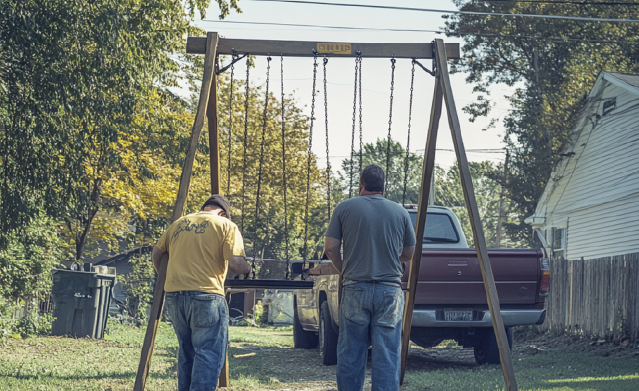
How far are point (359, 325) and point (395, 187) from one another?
73.5 meters

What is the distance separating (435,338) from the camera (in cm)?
1059

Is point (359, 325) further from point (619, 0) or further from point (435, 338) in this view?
point (619, 0)

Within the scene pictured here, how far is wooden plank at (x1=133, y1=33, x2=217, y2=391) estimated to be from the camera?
6.50m

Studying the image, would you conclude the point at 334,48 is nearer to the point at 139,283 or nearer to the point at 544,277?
the point at 544,277

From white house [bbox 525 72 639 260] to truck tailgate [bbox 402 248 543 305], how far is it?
35.6 ft

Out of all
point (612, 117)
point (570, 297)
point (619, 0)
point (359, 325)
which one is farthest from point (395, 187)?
point (359, 325)

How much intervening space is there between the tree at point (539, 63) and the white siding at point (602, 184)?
1.55m

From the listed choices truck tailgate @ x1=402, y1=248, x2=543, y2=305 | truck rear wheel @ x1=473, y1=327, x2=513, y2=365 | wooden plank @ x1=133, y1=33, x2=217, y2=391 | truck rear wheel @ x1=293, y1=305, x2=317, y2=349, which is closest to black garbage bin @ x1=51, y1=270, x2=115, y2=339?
truck rear wheel @ x1=293, y1=305, x2=317, y2=349

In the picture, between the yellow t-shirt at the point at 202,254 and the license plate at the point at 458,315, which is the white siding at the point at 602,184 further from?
the yellow t-shirt at the point at 202,254

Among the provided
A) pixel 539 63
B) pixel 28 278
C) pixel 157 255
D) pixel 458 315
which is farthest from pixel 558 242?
pixel 157 255

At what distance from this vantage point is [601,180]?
21.7 metres

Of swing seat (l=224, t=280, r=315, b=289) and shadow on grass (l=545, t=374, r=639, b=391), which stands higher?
swing seat (l=224, t=280, r=315, b=289)

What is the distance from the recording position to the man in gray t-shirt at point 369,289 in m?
5.47

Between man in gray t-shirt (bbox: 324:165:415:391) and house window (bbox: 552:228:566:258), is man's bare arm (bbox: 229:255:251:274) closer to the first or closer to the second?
man in gray t-shirt (bbox: 324:165:415:391)
